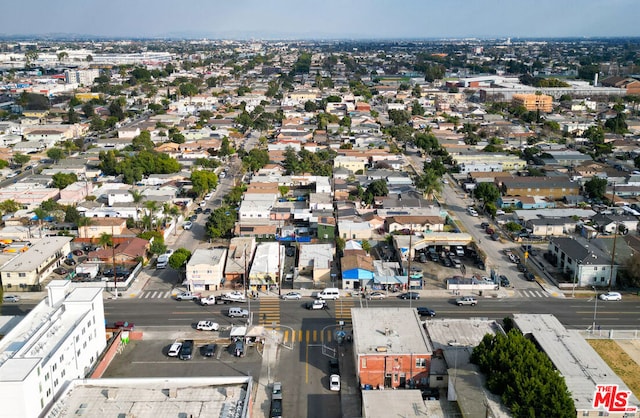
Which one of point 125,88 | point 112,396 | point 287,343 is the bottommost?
point 287,343

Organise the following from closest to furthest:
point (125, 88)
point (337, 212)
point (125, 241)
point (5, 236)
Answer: point (125, 241), point (5, 236), point (337, 212), point (125, 88)

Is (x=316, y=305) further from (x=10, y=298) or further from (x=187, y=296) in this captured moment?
(x=10, y=298)

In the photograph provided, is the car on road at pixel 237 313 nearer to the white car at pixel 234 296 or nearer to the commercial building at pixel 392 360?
the white car at pixel 234 296

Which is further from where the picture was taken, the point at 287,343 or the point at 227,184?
the point at 227,184

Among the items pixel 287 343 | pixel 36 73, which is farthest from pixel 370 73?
pixel 287 343

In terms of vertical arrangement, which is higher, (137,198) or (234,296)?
(137,198)

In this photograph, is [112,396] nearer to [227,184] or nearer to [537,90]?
[227,184]

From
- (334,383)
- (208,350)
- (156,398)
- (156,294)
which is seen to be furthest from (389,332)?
(156,294)

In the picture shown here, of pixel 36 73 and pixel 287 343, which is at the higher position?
pixel 36 73

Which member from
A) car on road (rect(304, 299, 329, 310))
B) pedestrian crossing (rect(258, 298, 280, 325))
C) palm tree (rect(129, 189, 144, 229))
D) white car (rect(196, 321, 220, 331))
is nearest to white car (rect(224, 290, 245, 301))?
pedestrian crossing (rect(258, 298, 280, 325))
